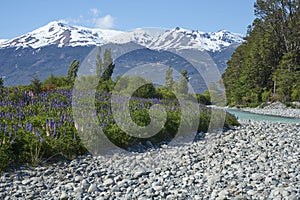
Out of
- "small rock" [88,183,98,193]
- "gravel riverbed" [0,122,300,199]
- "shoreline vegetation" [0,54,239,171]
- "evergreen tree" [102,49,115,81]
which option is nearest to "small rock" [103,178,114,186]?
"gravel riverbed" [0,122,300,199]

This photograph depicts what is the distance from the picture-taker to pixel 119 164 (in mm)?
7203

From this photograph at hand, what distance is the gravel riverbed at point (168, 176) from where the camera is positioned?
18.3ft

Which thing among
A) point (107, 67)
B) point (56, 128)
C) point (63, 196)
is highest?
point (107, 67)

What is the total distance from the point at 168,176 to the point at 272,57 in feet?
133

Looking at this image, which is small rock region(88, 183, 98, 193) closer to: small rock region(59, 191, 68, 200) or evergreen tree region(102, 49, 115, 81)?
small rock region(59, 191, 68, 200)

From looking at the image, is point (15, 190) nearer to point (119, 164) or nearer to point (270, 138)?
point (119, 164)

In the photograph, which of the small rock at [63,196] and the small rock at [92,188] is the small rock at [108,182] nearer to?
the small rock at [92,188]

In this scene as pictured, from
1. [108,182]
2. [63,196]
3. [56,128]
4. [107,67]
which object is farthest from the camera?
[107,67]

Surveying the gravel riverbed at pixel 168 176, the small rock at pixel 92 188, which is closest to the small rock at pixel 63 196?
the gravel riverbed at pixel 168 176

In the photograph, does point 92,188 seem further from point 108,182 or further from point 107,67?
point 107,67

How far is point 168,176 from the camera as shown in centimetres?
657

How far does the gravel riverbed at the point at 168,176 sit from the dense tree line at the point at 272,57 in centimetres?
3009

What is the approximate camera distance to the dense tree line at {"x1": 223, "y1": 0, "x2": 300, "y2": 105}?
121 feet

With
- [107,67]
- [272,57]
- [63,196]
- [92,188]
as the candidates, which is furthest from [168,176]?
[272,57]
